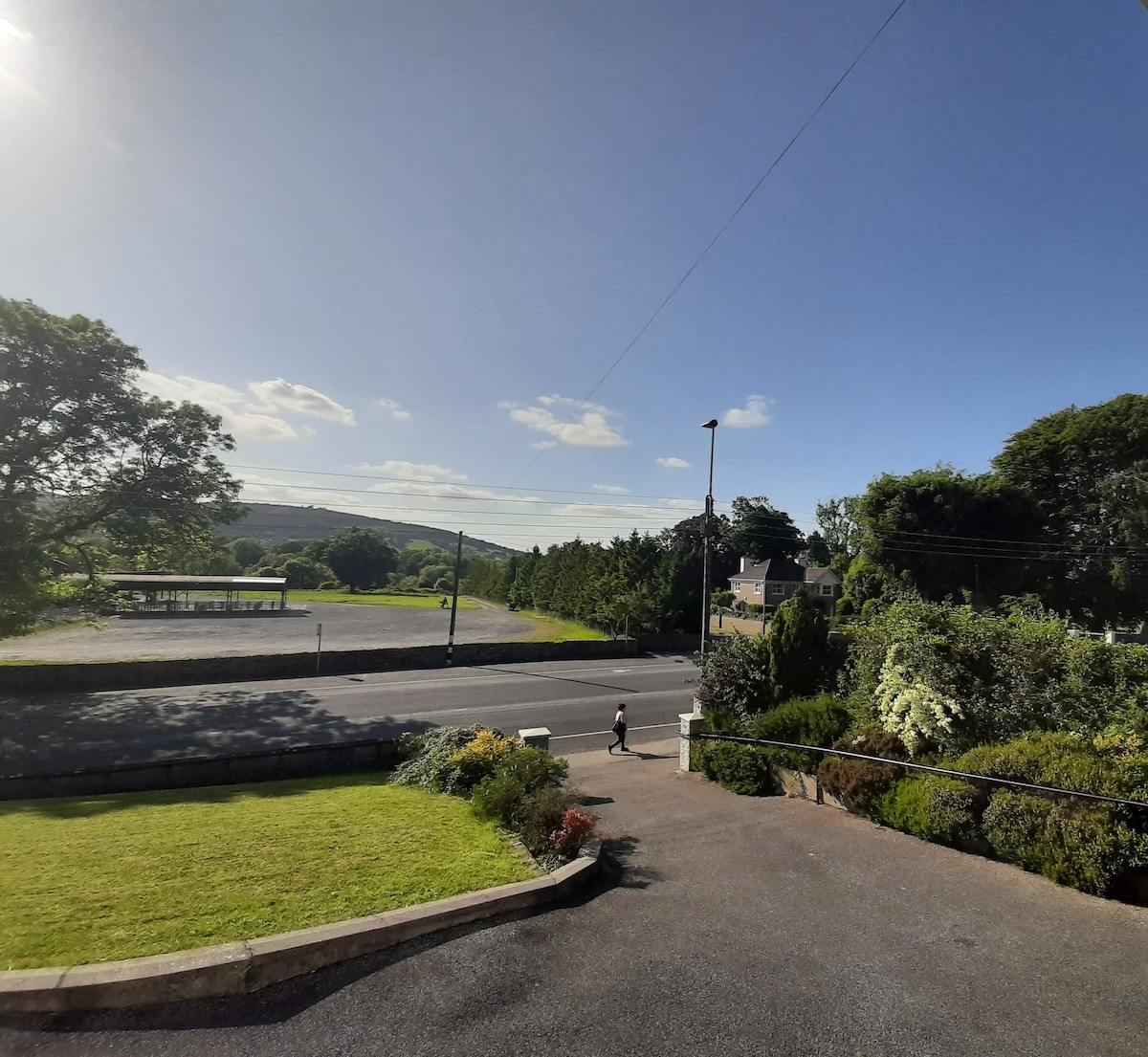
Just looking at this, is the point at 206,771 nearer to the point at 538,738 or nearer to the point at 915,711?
the point at 538,738

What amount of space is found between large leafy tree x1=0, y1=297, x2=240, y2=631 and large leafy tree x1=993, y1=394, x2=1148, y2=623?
49.5 metres

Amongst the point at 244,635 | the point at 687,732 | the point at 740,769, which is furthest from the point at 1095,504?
the point at 244,635

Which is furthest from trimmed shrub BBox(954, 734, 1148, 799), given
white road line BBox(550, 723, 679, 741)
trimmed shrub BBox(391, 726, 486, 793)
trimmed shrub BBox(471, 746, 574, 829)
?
white road line BBox(550, 723, 679, 741)

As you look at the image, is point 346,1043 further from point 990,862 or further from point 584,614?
point 584,614

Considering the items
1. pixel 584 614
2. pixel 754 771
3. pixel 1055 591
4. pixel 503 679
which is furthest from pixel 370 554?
pixel 754 771

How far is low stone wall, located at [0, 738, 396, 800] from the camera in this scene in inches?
424

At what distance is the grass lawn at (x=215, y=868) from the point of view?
191 inches

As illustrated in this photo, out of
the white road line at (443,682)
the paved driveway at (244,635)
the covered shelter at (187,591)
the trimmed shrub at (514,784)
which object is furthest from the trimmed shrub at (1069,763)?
the covered shelter at (187,591)

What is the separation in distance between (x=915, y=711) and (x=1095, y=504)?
43.9 meters

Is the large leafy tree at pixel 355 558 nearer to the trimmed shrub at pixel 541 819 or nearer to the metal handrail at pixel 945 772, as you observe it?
the metal handrail at pixel 945 772

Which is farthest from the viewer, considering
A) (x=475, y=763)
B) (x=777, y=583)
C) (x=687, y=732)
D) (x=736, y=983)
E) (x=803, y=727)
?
(x=777, y=583)

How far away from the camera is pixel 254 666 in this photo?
2505 cm

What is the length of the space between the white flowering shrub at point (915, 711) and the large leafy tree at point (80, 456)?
76.3ft

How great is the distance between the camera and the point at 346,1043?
384 cm
